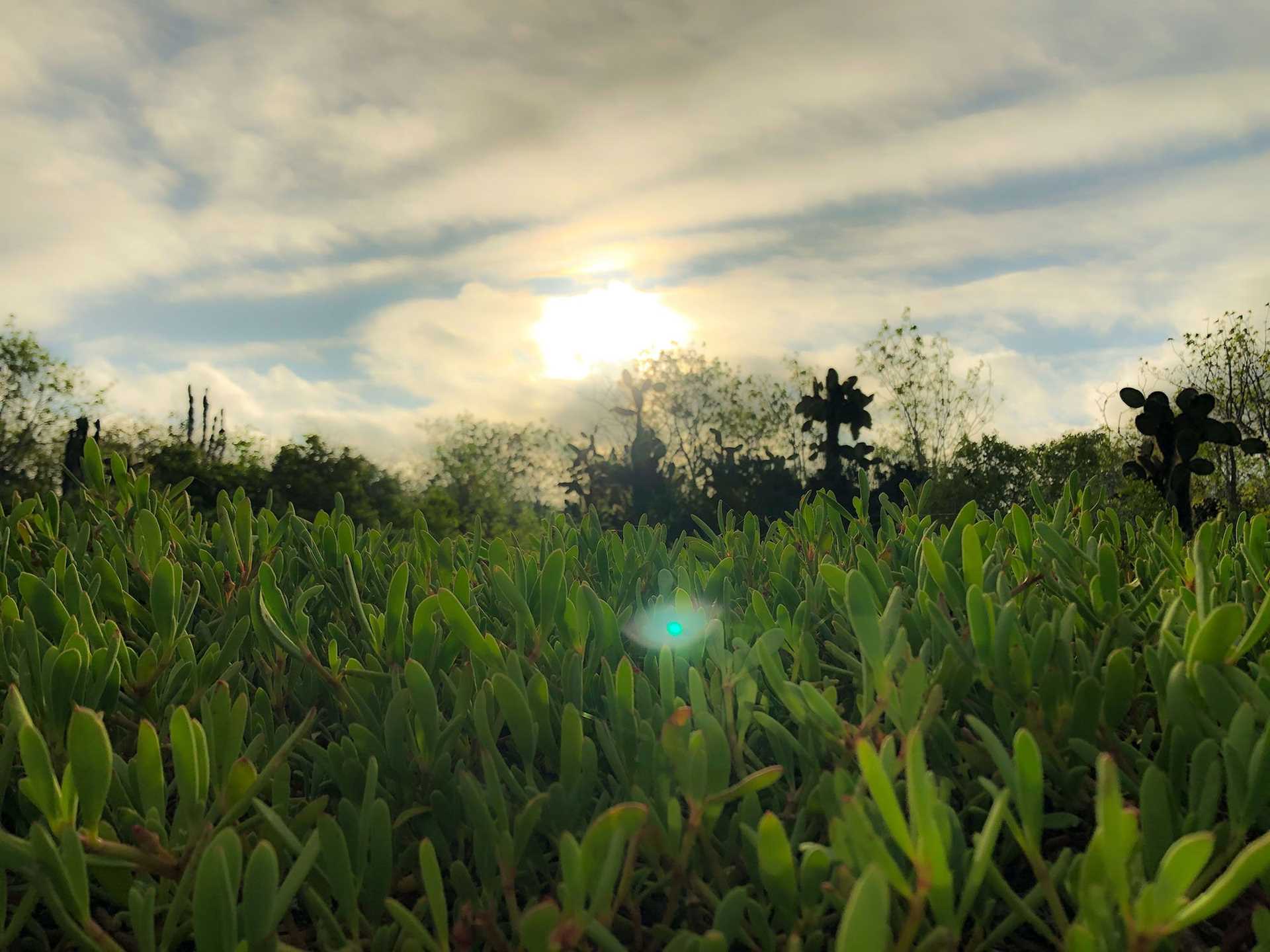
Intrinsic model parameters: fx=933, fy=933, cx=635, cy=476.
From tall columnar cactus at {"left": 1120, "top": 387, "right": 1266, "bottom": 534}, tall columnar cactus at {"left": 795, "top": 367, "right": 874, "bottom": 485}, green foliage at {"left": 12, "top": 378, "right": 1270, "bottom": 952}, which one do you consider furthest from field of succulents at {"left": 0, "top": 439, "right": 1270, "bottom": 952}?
tall columnar cactus at {"left": 795, "top": 367, "right": 874, "bottom": 485}

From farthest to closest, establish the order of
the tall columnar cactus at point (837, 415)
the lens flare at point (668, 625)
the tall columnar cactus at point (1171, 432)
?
the tall columnar cactus at point (837, 415)
the tall columnar cactus at point (1171, 432)
the lens flare at point (668, 625)

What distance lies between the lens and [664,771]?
3.75 feet

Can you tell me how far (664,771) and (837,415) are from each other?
2305cm

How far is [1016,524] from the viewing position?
190cm

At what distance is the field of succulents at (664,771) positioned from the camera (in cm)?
88

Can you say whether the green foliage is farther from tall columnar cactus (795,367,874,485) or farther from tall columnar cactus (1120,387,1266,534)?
tall columnar cactus (795,367,874,485)

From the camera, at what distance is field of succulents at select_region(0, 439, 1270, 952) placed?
0.88 m

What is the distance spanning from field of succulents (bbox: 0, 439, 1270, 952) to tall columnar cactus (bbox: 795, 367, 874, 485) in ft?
70.1

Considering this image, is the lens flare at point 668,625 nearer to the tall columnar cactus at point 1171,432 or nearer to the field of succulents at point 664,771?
the field of succulents at point 664,771

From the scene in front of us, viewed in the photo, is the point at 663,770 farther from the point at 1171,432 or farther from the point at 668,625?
the point at 1171,432

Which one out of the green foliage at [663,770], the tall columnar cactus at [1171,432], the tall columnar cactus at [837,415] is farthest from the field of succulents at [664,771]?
the tall columnar cactus at [837,415]

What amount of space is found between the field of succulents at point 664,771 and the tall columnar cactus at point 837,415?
70.1 ft

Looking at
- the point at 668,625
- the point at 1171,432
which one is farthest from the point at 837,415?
the point at 668,625

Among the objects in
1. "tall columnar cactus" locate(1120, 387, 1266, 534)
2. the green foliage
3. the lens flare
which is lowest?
the green foliage
